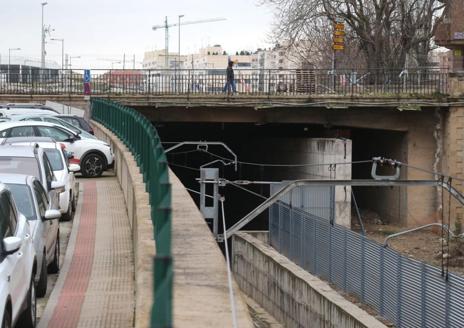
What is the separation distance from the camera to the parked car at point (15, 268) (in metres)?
6.93

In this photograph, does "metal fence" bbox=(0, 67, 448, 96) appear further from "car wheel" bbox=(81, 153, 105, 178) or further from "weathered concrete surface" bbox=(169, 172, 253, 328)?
"weathered concrete surface" bbox=(169, 172, 253, 328)

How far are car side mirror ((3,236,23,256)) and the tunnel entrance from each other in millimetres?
29900

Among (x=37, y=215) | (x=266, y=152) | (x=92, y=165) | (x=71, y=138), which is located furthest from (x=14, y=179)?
(x=266, y=152)

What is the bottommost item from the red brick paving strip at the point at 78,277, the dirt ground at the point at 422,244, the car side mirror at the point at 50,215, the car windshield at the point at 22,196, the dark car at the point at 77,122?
the dirt ground at the point at 422,244

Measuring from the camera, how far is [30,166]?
1330cm

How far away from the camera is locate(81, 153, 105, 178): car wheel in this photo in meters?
24.3

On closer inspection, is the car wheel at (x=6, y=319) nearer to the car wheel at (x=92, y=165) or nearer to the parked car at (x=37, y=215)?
the parked car at (x=37, y=215)

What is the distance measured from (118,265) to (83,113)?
32538 mm

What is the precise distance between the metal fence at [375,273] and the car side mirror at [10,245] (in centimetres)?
889

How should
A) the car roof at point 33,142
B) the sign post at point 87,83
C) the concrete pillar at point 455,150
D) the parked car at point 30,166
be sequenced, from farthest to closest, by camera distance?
the sign post at point 87,83 < the concrete pillar at point 455,150 < the car roof at point 33,142 < the parked car at point 30,166

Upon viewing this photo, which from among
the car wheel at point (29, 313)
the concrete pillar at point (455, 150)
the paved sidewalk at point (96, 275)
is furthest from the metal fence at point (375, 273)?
the concrete pillar at point (455, 150)

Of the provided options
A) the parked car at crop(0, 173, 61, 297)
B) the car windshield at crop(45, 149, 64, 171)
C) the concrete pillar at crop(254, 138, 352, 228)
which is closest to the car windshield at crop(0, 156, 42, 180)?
the parked car at crop(0, 173, 61, 297)

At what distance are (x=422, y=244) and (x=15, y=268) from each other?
29.3m

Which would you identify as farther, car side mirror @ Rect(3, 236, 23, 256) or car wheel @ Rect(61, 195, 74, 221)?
car wheel @ Rect(61, 195, 74, 221)
